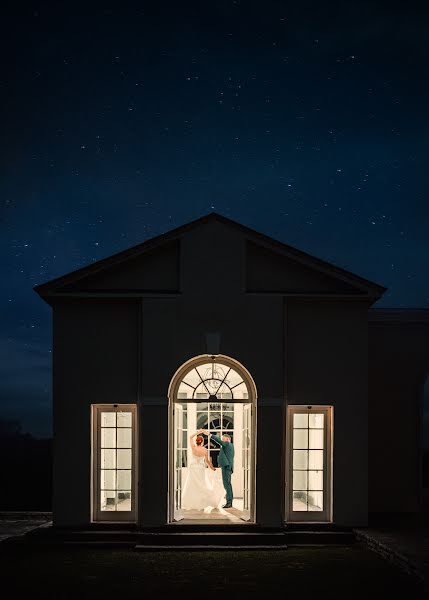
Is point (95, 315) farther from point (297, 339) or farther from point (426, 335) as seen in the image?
point (426, 335)

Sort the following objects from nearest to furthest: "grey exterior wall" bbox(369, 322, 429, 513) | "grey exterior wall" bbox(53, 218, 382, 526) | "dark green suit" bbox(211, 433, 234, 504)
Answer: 1. "grey exterior wall" bbox(53, 218, 382, 526)
2. "dark green suit" bbox(211, 433, 234, 504)
3. "grey exterior wall" bbox(369, 322, 429, 513)

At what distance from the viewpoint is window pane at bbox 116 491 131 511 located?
44.4ft

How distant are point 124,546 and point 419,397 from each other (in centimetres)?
690

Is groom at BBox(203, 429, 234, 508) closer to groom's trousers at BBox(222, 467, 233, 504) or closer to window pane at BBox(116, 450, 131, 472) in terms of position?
groom's trousers at BBox(222, 467, 233, 504)

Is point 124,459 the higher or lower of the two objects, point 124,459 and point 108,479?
the higher

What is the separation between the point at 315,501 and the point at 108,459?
12.7ft

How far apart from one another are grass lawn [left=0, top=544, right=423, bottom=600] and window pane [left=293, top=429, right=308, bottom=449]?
1842mm

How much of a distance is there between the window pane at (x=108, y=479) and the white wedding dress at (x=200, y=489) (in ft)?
5.39

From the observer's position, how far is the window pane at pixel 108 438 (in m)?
13.7

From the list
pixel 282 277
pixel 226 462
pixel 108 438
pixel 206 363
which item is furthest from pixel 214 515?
pixel 282 277

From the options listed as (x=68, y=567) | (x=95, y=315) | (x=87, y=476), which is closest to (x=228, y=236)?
(x=95, y=315)

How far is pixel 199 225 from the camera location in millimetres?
13555

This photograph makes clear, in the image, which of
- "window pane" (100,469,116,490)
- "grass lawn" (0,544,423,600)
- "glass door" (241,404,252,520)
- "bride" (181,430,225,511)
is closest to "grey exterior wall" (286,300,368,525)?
"glass door" (241,404,252,520)

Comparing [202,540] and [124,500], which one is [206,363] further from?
[202,540]
